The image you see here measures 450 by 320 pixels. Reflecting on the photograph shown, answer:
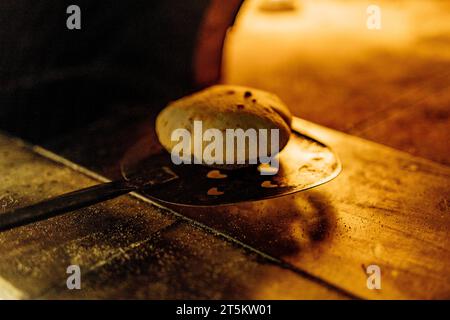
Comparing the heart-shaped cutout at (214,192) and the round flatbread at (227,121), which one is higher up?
the round flatbread at (227,121)

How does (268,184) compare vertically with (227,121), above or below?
below

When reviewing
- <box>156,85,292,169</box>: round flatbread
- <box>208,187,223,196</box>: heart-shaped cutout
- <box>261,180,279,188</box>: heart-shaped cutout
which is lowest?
<box>208,187,223,196</box>: heart-shaped cutout

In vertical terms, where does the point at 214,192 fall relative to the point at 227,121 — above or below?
below

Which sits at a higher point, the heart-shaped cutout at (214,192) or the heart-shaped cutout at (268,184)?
the heart-shaped cutout at (268,184)

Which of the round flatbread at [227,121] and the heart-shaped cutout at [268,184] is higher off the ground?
the round flatbread at [227,121]

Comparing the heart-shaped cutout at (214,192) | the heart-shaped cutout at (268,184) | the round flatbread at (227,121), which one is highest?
the round flatbread at (227,121)

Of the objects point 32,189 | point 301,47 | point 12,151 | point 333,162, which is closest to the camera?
point 32,189

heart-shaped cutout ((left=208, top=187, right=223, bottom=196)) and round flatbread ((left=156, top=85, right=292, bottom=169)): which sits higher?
round flatbread ((left=156, top=85, right=292, bottom=169))

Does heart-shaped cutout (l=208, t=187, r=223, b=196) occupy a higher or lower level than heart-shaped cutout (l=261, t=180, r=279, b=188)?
lower
